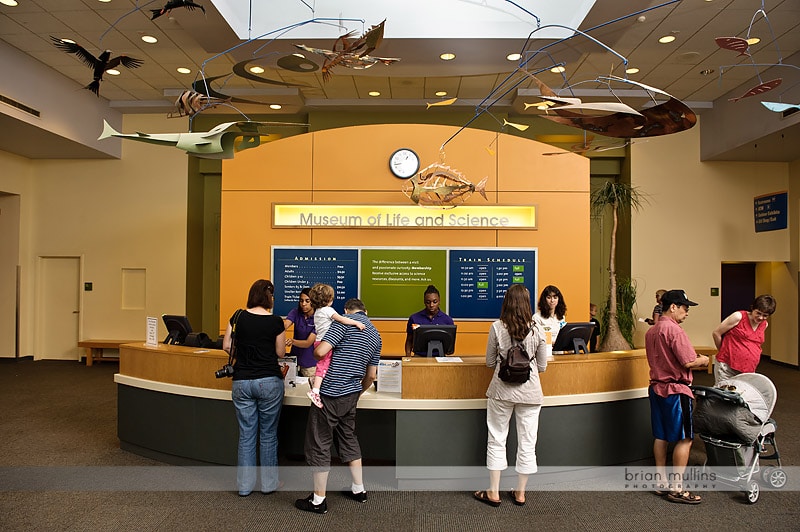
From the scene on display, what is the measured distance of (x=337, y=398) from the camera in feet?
12.1

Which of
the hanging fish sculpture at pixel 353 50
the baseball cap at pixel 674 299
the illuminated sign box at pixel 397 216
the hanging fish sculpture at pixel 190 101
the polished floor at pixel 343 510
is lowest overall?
the polished floor at pixel 343 510

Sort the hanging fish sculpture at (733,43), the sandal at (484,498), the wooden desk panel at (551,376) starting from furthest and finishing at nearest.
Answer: the wooden desk panel at (551,376)
the sandal at (484,498)
the hanging fish sculpture at (733,43)

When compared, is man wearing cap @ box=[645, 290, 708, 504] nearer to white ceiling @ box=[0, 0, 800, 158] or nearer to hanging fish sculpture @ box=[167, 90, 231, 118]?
white ceiling @ box=[0, 0, 800, 158]

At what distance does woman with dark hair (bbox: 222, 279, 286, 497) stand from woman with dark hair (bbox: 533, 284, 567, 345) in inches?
97.0

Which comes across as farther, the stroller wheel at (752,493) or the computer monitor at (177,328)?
the computer monitor at (177,328)

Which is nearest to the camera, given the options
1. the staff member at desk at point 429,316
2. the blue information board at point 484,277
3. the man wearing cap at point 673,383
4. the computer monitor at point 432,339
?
the man wearing cap at point 673,383

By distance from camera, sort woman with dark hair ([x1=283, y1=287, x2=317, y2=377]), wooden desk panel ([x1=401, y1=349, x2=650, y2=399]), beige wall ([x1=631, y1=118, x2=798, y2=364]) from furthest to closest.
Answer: beige wall ([x1=631, y1=118, x2=798, y2=364]) → woman with dark hair ([x1=283, y1=287, x2=317, y2=377]) → wooden desk panel ([x1=401, y1=349, x2=650, y2=399])

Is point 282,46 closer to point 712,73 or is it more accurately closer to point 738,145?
point 712,73

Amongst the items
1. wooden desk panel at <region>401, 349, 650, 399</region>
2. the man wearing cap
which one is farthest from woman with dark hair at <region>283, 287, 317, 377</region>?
the man wearing cap

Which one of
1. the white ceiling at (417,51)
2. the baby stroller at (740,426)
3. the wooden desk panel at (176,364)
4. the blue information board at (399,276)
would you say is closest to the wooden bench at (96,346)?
the white ceiling at (417,51)

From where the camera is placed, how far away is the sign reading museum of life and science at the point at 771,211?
9117mm

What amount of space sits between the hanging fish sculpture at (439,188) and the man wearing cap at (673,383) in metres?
2.56

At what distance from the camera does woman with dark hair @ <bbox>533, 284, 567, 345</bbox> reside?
516 centimetres

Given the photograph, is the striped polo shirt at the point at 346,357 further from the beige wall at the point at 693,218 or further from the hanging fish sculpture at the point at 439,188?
the beige wall at the point at 693,218
